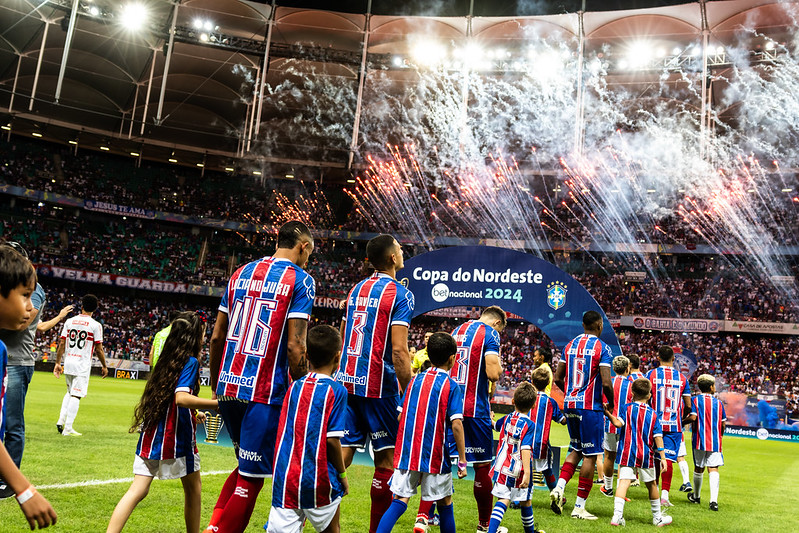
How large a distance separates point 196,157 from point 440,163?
1741cm

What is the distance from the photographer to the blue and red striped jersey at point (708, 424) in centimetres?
995

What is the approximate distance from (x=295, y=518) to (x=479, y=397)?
2834mm

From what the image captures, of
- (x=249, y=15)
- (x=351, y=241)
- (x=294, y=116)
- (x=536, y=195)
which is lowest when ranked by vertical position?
(x=351, y=241)

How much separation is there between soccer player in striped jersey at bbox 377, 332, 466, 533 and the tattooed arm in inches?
45.6

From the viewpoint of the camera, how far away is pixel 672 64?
33094 millimetres

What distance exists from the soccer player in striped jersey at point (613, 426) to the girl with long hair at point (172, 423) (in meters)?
6.23

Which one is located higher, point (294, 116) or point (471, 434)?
point (294, 116)

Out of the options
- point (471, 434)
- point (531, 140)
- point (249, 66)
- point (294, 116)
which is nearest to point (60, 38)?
point (249, 66)

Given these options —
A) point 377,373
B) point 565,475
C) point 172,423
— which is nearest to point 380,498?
point 377,373

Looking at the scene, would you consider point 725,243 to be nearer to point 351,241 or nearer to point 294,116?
point 351,241

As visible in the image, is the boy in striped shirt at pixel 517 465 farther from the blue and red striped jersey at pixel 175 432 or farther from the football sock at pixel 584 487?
the blue and red striped jersey at pixel 175 432

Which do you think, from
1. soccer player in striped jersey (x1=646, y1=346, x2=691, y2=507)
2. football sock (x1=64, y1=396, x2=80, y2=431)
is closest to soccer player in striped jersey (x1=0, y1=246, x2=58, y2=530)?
soccer player in striped jersey (x1=646, y1=346, x2=691, y2=507)

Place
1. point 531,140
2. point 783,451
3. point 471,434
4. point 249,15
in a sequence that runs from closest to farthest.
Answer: point 471,434 → point 783,451 → point 249,15 → point 531,140

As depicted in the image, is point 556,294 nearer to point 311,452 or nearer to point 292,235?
point 292,235
